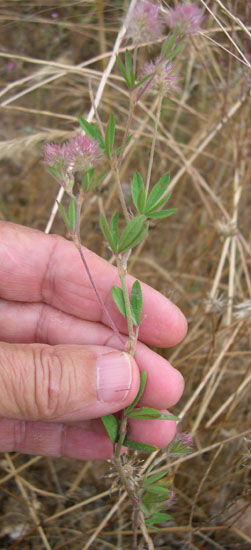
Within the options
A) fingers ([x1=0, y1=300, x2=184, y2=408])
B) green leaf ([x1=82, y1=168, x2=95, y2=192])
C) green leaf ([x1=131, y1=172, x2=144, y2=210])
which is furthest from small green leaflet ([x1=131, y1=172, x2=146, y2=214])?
fingers ([x1=0, y1=300, x2=184, y2=408])

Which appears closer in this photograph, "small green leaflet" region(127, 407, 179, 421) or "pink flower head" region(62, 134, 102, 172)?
"pink flower head" region(62, 134, 102, 172)

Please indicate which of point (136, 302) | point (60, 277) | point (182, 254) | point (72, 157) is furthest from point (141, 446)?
point (182, 254)

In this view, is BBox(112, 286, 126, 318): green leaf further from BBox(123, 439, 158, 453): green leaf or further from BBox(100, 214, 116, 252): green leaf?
BBox(123, 439, 158, 453): green leaf

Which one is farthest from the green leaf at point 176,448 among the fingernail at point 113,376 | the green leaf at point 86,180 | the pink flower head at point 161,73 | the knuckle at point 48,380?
the pink flower head at point 161,73

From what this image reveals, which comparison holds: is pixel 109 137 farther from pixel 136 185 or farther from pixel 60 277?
pixel 60 277

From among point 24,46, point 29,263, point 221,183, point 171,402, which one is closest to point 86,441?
point 171,402

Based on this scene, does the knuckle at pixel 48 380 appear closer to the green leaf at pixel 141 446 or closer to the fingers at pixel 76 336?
the green leaf at pixel 141 446
